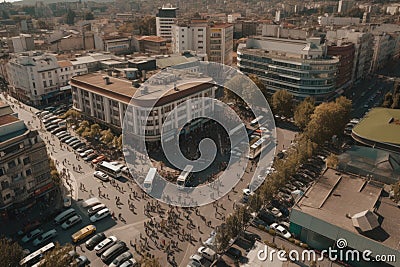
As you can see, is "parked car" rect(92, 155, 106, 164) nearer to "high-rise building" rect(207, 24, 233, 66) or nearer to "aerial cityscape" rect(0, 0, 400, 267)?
"aerial cityscape" rect(0, 0, 400, 267)

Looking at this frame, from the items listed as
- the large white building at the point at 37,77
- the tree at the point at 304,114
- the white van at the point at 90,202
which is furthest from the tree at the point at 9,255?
the large white building at the point at 37,77

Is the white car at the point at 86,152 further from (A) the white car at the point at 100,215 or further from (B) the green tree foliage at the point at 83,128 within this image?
(A) the white car at the point at 100,215

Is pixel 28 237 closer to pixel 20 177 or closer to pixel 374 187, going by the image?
pixel 20 177

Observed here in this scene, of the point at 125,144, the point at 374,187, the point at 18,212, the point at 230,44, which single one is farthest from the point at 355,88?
the point at 18,212

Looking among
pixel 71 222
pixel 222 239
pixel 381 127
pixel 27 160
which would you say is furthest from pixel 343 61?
pixel 27 160

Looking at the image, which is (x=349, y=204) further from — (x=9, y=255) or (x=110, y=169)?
(x=9, y=255)

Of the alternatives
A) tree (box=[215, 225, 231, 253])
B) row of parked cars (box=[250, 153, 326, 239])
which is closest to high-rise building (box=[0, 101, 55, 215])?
tree (box=[215, 225, 231, 253])
